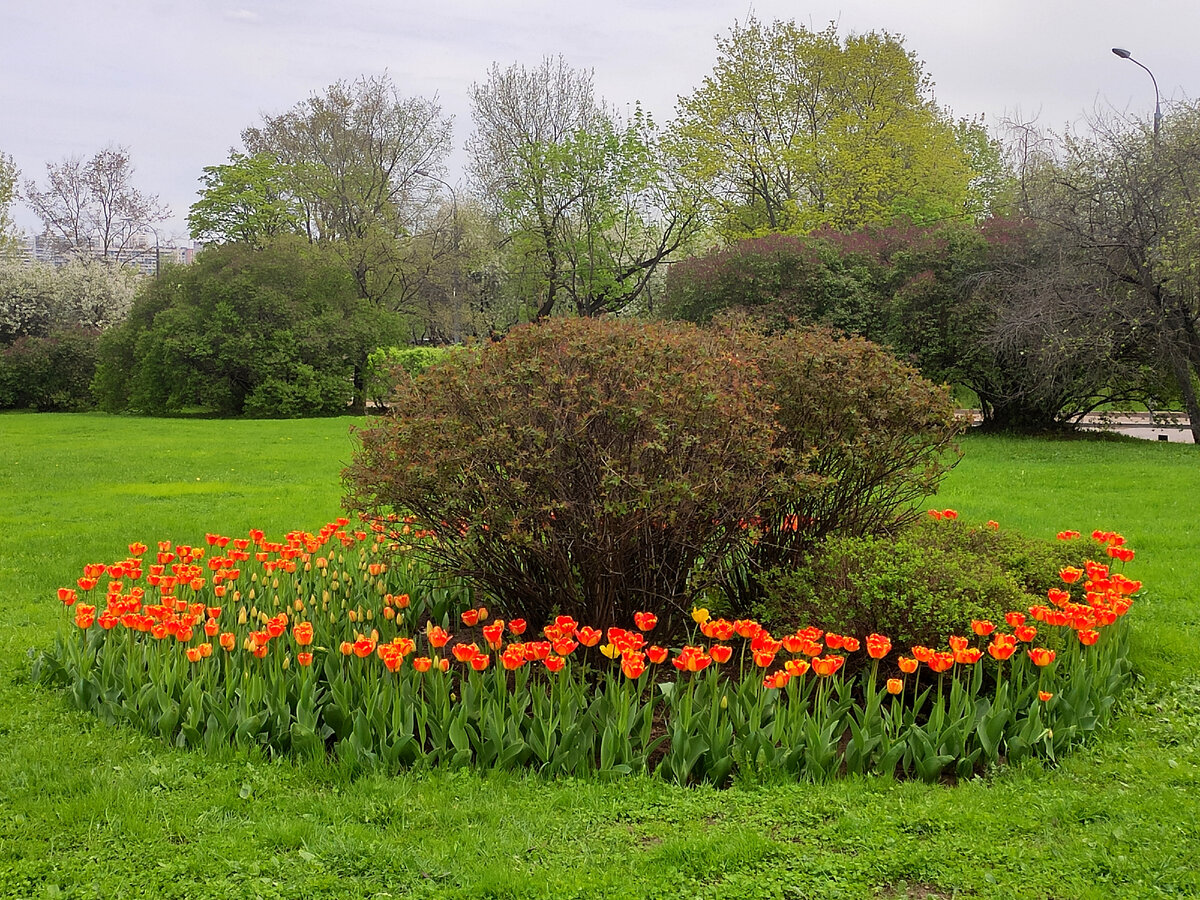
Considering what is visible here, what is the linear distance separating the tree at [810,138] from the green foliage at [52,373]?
19.6 m

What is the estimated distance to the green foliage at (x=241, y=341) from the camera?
25.7 m

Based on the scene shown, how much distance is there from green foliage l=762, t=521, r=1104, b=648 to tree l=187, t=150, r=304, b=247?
31682 mm

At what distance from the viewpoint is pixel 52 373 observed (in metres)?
29.2

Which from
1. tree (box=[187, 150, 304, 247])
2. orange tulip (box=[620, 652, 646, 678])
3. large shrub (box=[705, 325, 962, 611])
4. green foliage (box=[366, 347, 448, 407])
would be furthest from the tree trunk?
tree (box=[187, 150, 304, 247])

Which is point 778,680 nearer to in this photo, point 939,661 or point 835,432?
point 939,661

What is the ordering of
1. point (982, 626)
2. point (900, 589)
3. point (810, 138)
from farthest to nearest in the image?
1. point (810, 138)
2. point (900, 589)
3. point (982, 626)

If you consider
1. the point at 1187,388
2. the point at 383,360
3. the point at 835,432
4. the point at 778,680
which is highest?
the point at 383,360

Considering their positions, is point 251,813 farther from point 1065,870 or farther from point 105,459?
point 105,459

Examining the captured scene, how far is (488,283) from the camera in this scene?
43.3 meters

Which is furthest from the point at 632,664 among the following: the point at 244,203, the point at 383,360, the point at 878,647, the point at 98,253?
the point at 98,253

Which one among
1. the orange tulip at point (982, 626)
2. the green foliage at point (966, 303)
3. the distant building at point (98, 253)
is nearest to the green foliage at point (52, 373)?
the distant building at point (98, 253)

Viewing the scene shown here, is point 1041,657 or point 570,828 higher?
point 1041,657

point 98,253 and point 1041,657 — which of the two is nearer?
point 1041,657

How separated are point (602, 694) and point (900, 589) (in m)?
1.58
